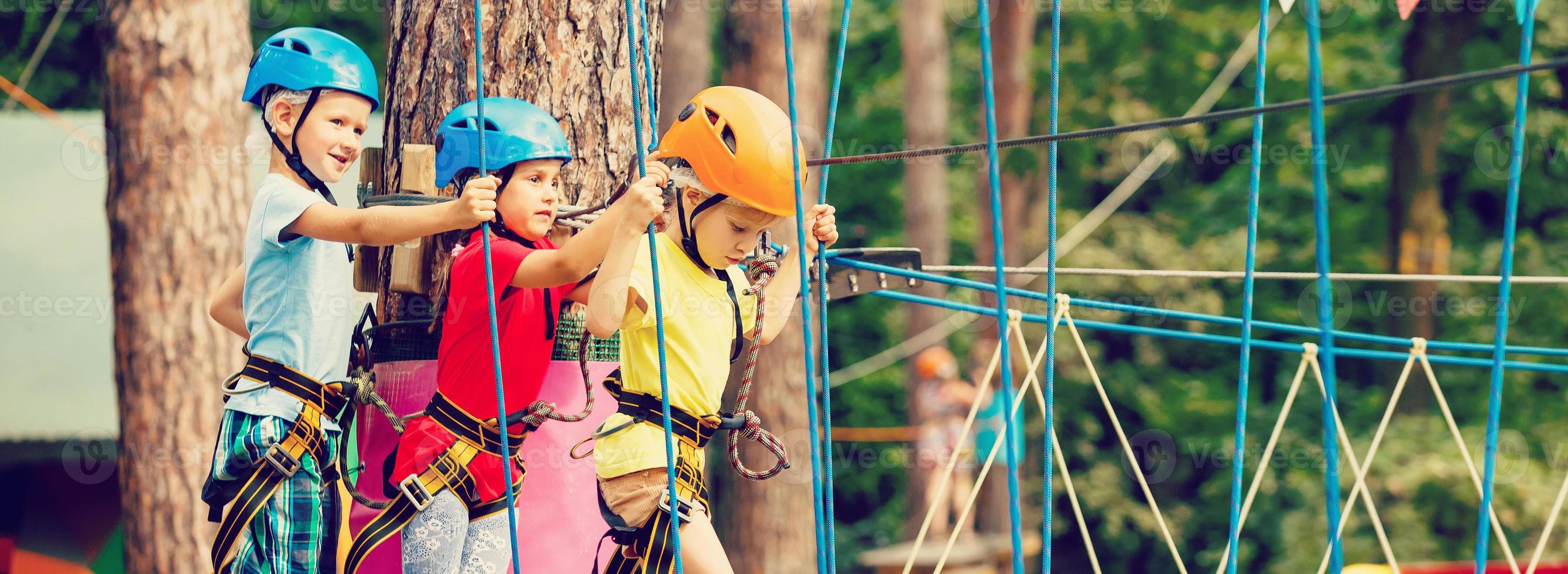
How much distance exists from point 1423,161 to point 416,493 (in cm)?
1041

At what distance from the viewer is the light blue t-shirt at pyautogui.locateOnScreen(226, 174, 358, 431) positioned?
242cm

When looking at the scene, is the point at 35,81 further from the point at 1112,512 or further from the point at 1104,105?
the point at 1112,512

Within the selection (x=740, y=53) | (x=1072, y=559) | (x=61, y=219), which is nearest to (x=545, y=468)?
(x=740, y=53)

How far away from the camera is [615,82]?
2.97m

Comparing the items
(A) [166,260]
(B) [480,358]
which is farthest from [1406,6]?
(A) [166,260]

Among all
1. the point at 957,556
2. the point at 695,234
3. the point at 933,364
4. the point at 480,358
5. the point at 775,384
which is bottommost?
the point at 957,556

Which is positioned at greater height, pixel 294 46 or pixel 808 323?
pixel 294 46

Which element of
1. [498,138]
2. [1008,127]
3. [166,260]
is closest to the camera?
[498,138]

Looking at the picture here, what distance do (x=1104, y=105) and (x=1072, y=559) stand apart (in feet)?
18.1

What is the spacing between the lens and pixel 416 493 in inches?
95.0

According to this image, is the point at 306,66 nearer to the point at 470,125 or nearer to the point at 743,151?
the point at 470,125

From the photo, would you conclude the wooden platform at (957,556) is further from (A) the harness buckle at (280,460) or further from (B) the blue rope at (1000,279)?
(B) the blue rope at (1000,279)

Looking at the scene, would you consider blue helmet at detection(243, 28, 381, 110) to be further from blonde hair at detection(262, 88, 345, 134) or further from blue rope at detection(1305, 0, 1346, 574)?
blue rope at detection(1305, 0, 1346, 574)

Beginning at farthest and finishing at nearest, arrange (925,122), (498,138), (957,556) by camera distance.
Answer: (925,122) < (957,556) < (498,138)
